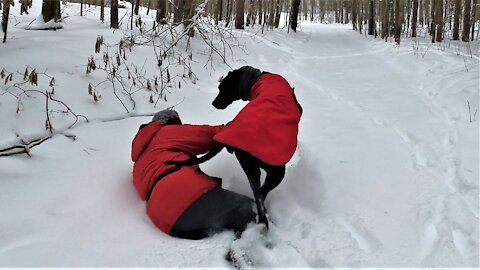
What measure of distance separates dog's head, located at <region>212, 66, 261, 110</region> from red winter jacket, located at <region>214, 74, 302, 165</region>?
19.5 inches

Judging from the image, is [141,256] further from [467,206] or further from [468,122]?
[468,122]

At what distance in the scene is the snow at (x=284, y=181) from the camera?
6.75 ft

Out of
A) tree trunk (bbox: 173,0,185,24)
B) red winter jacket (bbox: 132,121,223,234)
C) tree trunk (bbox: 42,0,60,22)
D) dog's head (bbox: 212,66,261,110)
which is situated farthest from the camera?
tree trunk (bbox: 173,0,185,24)

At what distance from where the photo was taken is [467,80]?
5207 millimetres

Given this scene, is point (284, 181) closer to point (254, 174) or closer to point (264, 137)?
point (254, 174)

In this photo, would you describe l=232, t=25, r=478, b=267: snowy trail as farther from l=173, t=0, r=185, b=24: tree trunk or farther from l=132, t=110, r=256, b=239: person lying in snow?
l=173, t=0, r=185, b=24: tree trunk

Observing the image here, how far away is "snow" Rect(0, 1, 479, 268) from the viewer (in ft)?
6.75

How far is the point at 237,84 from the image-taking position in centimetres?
304

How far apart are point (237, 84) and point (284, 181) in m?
0.81

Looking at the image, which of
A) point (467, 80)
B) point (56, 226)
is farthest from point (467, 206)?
point (467, 80)

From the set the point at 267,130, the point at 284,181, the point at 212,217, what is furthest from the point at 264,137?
the point at 284,181

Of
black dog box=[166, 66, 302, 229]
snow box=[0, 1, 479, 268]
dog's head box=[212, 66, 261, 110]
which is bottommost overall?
snow box=[0, 1, 479, 268]

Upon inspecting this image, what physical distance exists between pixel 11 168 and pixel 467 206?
115 inches

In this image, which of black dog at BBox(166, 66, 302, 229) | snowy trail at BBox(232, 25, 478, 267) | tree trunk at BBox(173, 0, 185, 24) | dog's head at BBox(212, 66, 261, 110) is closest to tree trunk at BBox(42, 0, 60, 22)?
tree trunk at BBox(173, 0, 185, 24)
